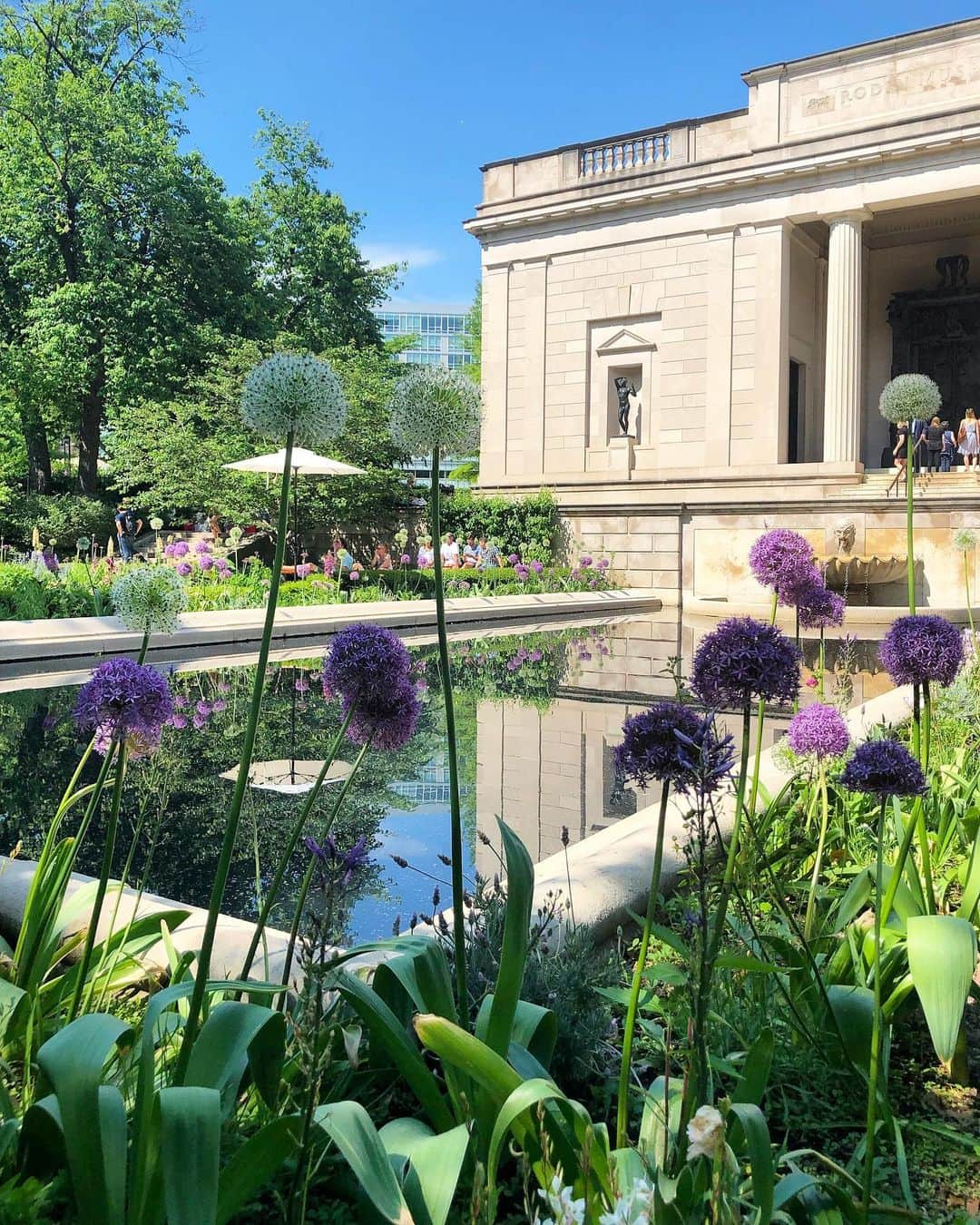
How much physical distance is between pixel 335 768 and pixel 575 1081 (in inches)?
154

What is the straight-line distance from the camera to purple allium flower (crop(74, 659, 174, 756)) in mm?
1928

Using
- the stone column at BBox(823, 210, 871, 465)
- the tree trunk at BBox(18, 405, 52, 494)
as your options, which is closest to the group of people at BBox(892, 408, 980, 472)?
the stone column at BBox(823, 210, 871, 465)

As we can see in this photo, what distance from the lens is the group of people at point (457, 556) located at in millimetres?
21516

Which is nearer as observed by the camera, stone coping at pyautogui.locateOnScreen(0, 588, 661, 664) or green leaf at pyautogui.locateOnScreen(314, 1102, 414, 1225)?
green leaf at pyautogui.locateOnScreen(314, 1102, 414, 1225)

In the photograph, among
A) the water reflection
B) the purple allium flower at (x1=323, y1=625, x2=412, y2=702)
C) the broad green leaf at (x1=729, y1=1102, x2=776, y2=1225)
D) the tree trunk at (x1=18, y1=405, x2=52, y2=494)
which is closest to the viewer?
the broad green leaf at (x1=729, y1=1102, x2=776, y2=1225)

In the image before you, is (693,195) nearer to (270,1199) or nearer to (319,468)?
(319,468)

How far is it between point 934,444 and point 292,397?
81.8 ft

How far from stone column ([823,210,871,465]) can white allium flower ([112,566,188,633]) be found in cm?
2369

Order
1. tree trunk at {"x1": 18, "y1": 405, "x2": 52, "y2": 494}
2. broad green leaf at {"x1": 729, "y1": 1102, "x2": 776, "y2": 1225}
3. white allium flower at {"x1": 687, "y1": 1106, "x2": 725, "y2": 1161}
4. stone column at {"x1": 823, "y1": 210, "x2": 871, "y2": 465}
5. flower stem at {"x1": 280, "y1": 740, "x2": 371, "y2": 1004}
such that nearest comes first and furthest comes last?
1. white allium flower at {"x1": 687, "y1": 1106, "x2": 725, "y2": 1161}
2. broad green leaf at {"x1": 729, "y1": 1102, "x2": 776, "y2": 1225}
3. flower stem at {"x1": 280, "y1": 740, "x2": 371, "y2": 1004}
4. stone column at {"x1": 823, "y1": 210, "x2": 871, "y2": 465}
5. tree trunk at {"x1": 18, "y1": 405, "x2": 52, "y2": 494}

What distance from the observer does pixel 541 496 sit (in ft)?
79.7

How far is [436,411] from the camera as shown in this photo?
2117 mm

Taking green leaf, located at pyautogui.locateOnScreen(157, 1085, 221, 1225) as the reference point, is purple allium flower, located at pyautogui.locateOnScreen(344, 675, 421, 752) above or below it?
above

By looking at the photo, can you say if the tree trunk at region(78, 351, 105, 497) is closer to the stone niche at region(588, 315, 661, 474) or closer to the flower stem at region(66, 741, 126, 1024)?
the stone niche at region(588, 315, 661, 474)

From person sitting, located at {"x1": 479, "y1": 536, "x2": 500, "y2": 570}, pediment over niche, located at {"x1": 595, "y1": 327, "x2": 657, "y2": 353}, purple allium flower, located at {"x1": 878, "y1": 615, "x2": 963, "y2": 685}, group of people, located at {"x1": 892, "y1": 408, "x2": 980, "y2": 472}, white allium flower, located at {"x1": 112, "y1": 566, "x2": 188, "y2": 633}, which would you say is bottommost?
purple allium flower, located at {"x1": 878, "y1": 615, "x2": 963, "y2": 685}
